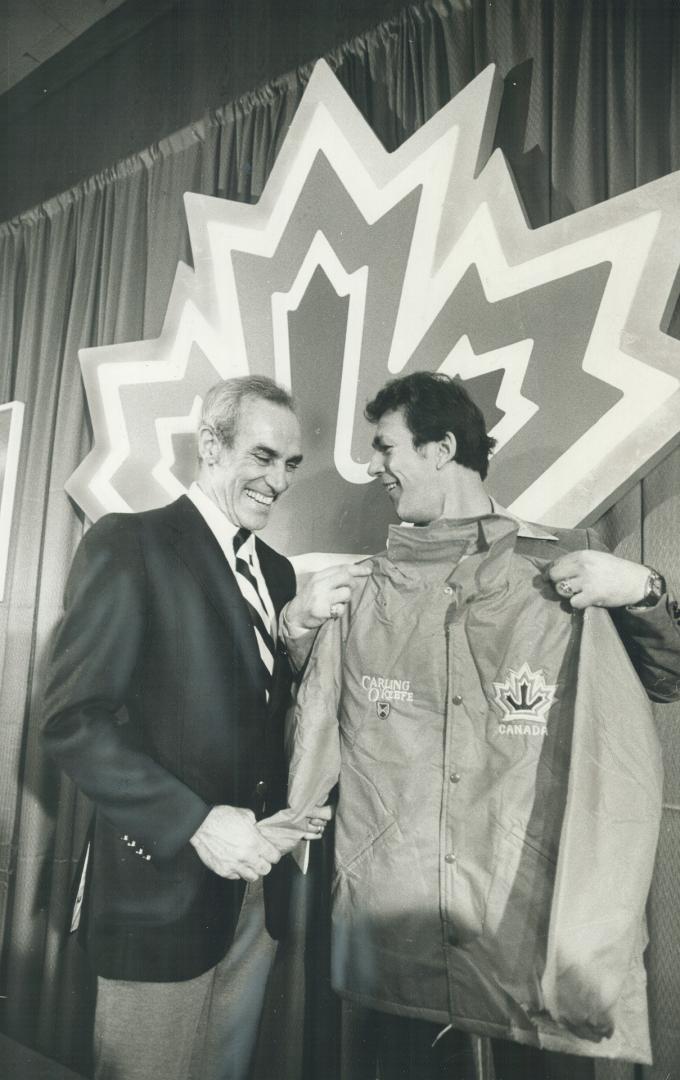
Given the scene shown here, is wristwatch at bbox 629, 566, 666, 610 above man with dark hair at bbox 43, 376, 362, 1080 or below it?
above

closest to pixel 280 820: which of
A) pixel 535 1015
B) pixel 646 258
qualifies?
pixel 535 1015

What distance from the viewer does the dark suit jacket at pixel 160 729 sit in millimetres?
1268

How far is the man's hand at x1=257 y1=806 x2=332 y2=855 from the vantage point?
1.24 meters

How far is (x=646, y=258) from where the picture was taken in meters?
1.23

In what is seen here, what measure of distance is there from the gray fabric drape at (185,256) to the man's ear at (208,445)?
0.46m

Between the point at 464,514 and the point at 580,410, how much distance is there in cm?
27

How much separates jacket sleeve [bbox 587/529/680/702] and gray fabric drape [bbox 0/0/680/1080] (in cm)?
11

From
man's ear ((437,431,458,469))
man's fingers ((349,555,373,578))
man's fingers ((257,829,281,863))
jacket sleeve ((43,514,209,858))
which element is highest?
man's ear ((437,431,458,469))

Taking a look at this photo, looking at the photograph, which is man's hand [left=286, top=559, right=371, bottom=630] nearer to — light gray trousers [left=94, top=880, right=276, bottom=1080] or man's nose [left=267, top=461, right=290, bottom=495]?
man's nose [left=267, top=461, right=290, bottom=495]

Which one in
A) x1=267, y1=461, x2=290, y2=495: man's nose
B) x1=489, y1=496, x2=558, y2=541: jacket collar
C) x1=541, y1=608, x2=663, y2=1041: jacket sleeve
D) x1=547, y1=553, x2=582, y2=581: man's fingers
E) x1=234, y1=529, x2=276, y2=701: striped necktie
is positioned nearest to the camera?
x1=541, y1=608, x2=663, y2=1041: jacket sleeve

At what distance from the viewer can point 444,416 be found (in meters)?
1.29

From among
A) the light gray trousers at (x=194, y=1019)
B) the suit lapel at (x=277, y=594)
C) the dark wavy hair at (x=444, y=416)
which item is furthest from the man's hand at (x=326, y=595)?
the light gray trousers at (x=194, y=1019)

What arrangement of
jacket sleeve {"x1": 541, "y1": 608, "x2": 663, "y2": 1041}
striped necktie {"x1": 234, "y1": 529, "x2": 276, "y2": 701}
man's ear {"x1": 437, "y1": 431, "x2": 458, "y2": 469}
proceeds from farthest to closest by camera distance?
1. striped necktie {"x1": 234, "y1": 529, "x2": 276, "y2": 701}
2. man's ear {"x1": 437, "y1": 431, "x2": 458, "y2": 469}
3. jacket sleeve {"x1": 541, "y1": 608, "x2": 663, "y2": 1041}

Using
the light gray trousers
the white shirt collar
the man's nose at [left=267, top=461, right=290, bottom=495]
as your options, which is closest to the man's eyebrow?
the man's nose at [left=267, top=461, right=290, bottom=495]
